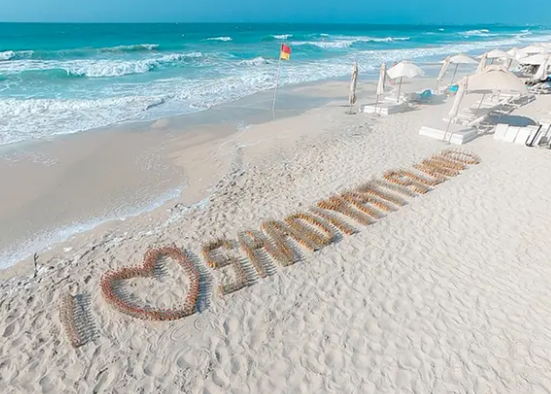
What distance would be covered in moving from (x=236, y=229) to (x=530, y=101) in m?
19.4

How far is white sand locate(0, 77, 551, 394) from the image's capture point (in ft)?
15.0

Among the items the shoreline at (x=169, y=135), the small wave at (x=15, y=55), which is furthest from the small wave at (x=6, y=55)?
the shoreline at (x=169, y=135)

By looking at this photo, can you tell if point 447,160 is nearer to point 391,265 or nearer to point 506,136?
point 506,136

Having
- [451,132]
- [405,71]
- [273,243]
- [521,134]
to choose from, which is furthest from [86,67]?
[521,134]

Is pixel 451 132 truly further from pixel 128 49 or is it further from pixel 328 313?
pixel 128 49

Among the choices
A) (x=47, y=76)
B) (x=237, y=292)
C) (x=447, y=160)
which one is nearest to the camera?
(x=237, y=292)

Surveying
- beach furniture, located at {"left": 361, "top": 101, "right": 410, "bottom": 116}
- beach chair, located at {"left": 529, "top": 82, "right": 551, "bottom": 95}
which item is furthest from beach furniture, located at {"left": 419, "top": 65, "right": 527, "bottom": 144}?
beach chair, located at {"left": 529, "top": 82, "right": 551, "bottom": 95}

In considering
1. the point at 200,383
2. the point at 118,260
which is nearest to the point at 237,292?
the point at 200,383

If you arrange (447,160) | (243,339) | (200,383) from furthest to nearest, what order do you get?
(447,160)
(243,339)
(200,383)

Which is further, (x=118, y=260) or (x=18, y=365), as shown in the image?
(x=118, y=260)

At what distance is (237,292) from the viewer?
594cm

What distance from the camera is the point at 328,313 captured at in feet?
18.1

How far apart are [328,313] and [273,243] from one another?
208 centimetres

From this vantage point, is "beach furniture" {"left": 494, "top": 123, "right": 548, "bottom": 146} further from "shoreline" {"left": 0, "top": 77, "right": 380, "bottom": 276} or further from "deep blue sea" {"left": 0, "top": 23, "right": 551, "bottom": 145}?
"deep blue sea" {"left": 0, "top": 23, "right": 551, "bottom": 145}
